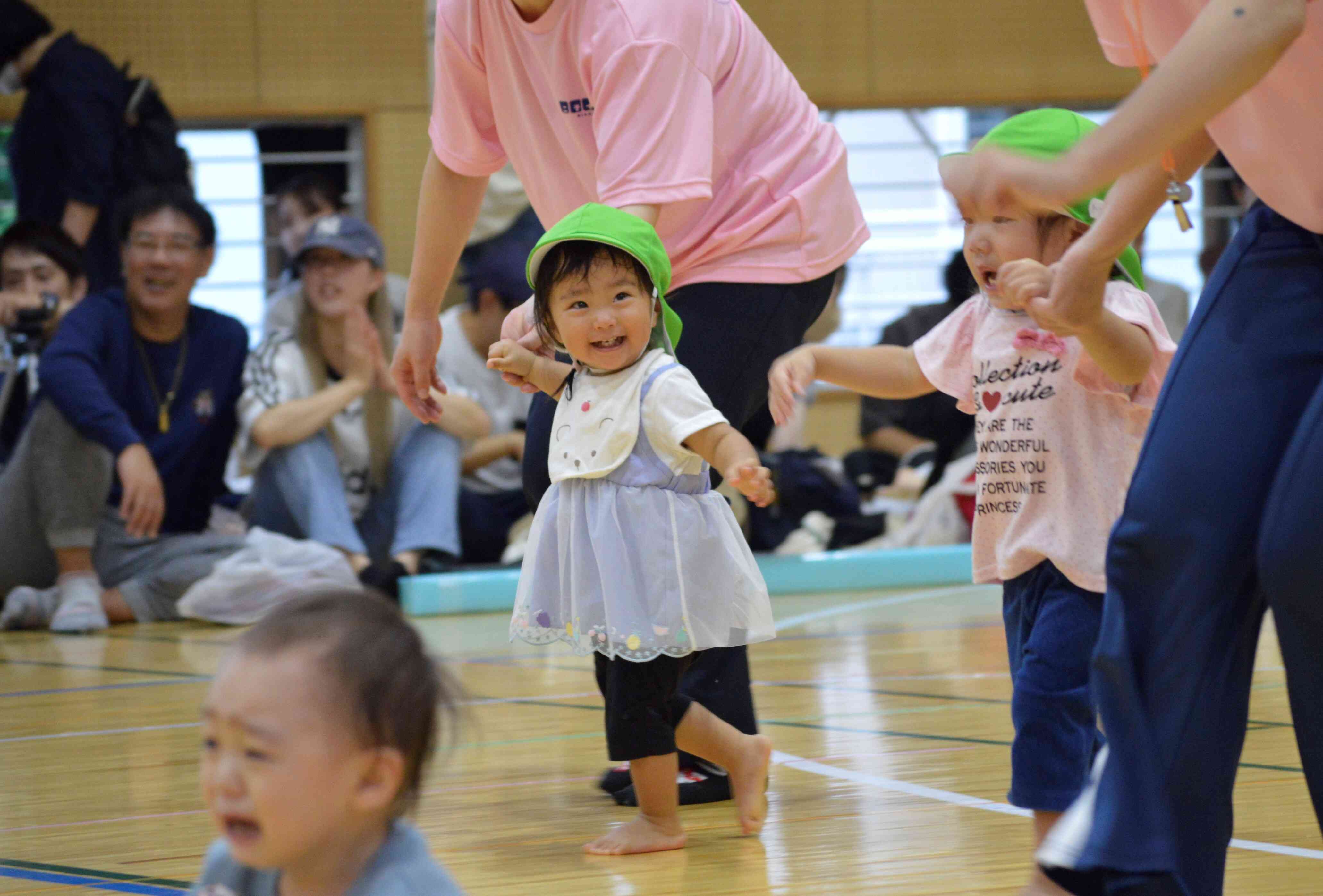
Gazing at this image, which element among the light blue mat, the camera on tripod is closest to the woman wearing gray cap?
the light blue mat

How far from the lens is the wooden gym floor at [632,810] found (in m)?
1.77

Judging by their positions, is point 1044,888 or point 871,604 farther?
point 871,604

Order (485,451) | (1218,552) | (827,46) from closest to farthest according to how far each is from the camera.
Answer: (1218,552) < (485,451) < (827,46)

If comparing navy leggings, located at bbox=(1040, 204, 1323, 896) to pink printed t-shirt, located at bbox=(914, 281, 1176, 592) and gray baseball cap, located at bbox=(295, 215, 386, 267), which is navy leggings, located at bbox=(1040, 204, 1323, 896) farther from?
gray baseball cap, located at bbox=(295, 215, 386, 267)

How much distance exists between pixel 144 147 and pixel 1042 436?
415cm

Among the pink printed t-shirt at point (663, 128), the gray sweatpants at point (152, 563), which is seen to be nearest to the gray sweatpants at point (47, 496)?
the gray sweatpants at point (152, 563)

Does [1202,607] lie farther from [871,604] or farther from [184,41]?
[184,41]

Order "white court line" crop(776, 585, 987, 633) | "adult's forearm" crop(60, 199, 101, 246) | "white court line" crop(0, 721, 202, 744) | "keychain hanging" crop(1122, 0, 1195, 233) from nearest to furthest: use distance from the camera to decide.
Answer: "keychain hanging" crop(1122, 0, 1195, 233), "white court line" crop(0, 721, 202, 744), "white court line" crop(776, 585, 987, 633), "adult's forearm" crop(60, 199, 101, 246)

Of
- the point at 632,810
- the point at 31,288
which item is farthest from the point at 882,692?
the point at 31,288

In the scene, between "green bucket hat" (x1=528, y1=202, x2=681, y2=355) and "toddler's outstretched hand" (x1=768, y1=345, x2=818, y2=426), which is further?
"green bucket hat" (x1=528, y1=202, x2=681, y2=355)

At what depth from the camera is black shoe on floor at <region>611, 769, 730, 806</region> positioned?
2227mm

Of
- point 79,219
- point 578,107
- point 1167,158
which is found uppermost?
point 79,219

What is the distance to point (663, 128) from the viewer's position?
201 cm

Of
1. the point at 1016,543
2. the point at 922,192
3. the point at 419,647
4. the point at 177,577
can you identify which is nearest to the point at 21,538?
the point at 177,577
